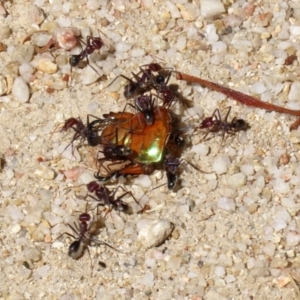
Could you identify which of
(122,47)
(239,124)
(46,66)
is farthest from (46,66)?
(239,124)

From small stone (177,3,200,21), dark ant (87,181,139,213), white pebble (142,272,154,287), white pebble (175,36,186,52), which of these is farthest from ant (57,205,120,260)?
small stone (177,3,200,21)

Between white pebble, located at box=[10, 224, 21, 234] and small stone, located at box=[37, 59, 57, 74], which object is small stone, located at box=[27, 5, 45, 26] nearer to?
small stone, located at box=[37, 59, 57, 74]

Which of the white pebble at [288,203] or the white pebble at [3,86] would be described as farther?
the white pebble at [3,86]

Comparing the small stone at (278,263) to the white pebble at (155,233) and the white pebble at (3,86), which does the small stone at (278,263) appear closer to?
the white pebble at (155,233)

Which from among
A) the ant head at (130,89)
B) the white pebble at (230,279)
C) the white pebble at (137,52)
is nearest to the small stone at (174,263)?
the white pebble at (230,279)

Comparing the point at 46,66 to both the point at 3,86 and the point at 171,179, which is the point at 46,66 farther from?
the point at 171,179

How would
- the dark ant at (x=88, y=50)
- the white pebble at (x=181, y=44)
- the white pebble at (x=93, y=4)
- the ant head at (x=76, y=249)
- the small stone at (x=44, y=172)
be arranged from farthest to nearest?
1. the white pebble at (x=93, y=4)
2. the white pebble at (x=181, y=44)
3. the dark ant at (x=88, y=50)
4. the small stone at (x=44, y=172)
5. the ant head at (x=76, y=249)
